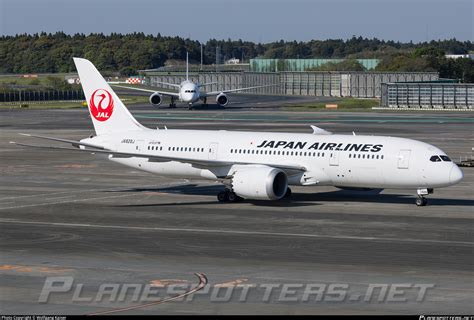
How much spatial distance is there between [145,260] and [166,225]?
28.7 feet

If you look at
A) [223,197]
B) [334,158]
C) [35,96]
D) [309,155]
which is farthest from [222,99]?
[334,158]

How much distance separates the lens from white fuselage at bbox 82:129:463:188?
1892 inches

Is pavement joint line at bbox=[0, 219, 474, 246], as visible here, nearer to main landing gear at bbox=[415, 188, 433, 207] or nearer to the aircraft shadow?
the aircraft shadow

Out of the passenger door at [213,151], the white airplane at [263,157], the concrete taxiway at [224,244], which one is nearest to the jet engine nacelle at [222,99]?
the concrete taxiway at [224,244]

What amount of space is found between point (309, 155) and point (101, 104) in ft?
47.3

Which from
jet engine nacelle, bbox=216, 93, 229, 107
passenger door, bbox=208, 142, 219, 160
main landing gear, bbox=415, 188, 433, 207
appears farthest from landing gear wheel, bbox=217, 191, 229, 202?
jet engine nacelle, bbox=216, 93, 229, 107

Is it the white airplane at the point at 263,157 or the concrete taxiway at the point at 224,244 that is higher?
the white airplane at the point at 263,157

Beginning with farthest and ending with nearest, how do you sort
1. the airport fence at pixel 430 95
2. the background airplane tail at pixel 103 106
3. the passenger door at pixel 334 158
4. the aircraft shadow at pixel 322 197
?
the airport fence at pixel 430 95
the background airplane tail at pixel 103 106
the aircraft shadow at pixel 322 197
the passenger door at pixel 334 158

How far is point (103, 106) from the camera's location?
2256 inches

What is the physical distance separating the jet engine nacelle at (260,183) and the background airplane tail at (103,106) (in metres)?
10.3

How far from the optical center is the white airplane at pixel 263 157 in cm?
4822

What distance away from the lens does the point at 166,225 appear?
43.9m

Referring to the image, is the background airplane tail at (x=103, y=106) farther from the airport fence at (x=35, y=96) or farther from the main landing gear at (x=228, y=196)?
the airport fence at (x=35, y=96)

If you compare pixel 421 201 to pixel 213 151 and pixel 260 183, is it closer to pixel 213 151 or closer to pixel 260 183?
pixel 260 183
